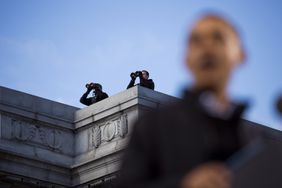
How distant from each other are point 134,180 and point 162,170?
135mm

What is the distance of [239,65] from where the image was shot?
5.46m

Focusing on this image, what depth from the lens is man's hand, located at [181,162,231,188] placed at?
16.4 feet

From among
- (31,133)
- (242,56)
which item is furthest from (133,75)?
(242,56)

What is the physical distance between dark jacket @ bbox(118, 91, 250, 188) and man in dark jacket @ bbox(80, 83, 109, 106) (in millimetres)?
34193

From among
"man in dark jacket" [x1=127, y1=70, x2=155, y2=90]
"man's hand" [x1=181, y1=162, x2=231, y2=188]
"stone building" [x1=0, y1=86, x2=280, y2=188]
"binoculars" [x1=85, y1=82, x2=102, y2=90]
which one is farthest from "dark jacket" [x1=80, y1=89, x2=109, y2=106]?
"man's hand" [x1=181, y1=162, x2=231, y2=188]

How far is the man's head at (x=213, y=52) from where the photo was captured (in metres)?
5.36

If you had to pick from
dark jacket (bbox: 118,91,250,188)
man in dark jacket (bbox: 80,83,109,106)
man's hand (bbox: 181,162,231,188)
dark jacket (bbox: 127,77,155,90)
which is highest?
man in dark jacket (bbox: 80,83,109,106)

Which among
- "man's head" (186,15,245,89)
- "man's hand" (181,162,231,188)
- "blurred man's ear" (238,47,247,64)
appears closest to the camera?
"man's hand" (181,162,231,188)

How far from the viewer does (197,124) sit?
17.4ft

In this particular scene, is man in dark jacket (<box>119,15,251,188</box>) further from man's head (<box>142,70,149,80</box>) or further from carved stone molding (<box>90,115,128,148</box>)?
man's head (<box>142,70,149,80</box>)

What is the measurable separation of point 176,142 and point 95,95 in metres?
34.8

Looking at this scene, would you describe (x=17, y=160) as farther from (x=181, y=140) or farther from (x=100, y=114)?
(x=181, y=140)

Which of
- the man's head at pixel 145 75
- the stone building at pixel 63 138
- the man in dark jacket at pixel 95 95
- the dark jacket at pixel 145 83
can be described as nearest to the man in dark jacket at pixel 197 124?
the stone building at pixel 63 138

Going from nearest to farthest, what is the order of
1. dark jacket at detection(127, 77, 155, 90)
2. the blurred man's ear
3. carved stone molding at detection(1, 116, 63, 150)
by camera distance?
the blurred man's ear
carved stone molding at detection(1, 116, 63, 150)
dark jacket at detection(127, 77, 155, 90)
